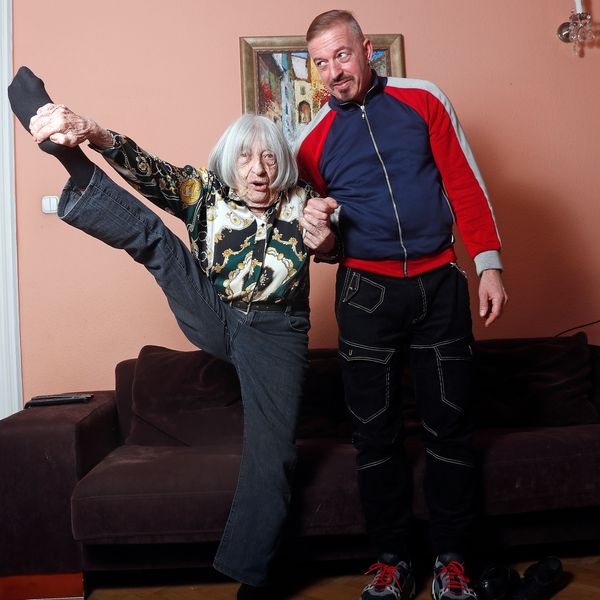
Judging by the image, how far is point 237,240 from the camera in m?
1.76

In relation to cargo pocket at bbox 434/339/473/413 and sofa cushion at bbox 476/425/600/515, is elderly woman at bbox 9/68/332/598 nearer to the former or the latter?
cargo pocket at bbox 434/339/473/413

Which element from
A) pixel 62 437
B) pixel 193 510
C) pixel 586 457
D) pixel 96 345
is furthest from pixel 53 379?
pixel 586 457

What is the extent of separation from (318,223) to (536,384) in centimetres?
111

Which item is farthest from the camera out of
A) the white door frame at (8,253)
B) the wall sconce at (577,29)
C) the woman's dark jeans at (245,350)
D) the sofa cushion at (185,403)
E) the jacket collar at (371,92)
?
the wall sconce at (577,29)

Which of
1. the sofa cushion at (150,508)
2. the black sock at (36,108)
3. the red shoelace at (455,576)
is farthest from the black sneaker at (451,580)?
the black sock at (36,108)

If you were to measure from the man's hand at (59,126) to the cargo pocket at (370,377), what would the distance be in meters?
0.82

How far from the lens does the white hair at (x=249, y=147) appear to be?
5.65 ft

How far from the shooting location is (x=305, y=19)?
2.69m

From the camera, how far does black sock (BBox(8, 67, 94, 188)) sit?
1.49 m

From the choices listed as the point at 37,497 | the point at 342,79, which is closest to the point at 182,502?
the point at 37,497

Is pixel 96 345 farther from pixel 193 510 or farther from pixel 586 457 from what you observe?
pixel 586 457

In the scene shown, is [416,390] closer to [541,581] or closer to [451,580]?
[451,580]

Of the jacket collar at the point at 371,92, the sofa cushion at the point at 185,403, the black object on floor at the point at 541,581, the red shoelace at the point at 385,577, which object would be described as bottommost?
the black object on floor at the point at 541,581

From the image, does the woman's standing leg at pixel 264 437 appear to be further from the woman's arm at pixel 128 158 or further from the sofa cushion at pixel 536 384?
the sofa cushion at pixel 536 384
